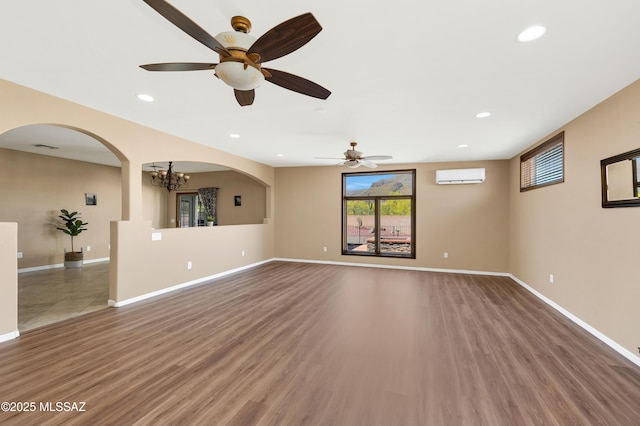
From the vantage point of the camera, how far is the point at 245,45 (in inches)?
68.7

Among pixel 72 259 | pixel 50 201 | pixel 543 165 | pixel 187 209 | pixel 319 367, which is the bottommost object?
pixel 319 367

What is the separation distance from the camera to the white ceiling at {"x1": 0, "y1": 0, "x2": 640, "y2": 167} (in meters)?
1.71

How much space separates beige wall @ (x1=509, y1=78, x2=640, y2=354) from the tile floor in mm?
6221

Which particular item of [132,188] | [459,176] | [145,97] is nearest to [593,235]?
[459,176]

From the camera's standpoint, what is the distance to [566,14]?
67.0 inches

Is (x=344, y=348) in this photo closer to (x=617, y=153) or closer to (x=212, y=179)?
(x=617, y=153)

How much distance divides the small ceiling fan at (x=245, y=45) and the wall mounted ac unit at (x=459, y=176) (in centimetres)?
517

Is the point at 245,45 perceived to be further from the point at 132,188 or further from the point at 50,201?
the point at 50,201

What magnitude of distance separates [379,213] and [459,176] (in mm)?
2043

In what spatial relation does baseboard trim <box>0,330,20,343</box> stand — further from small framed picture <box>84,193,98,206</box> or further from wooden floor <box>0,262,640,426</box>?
small framed picture <box>84,193,98,206</box>

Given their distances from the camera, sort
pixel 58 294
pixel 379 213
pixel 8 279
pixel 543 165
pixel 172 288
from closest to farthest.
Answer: pixel 8 279 < pixel 58 294 < pixel 543 165 < pixel 172 288 < pixel 379 213

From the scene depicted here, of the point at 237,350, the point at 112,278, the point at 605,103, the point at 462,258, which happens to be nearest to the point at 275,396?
the point at 237,350

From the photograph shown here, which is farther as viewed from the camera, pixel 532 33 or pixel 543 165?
pixel 543 165

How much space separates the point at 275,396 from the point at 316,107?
116 inches
